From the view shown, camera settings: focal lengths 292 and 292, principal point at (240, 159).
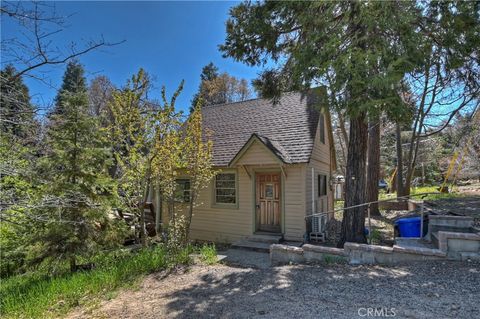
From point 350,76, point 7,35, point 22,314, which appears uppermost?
point 350,76

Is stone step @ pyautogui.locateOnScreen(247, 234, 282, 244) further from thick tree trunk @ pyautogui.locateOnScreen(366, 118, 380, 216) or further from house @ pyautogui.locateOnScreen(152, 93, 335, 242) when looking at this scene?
thick tree trunk @ pyautogui.locateOnScreen(366, 118, 380, 216)

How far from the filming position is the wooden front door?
1003 cm

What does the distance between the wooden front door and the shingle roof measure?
3.85ft

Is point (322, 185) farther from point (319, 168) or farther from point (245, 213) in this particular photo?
point (245, 213)

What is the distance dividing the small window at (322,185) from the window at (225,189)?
11.6 feet

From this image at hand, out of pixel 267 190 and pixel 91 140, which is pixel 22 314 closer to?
pixel 91 140

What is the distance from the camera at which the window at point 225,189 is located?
35.0ft

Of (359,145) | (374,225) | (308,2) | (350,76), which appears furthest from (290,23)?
(374,225)

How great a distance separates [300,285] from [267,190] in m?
5.51

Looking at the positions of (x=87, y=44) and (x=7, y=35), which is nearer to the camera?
(x=7, y=35)

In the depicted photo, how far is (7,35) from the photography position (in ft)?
11.6

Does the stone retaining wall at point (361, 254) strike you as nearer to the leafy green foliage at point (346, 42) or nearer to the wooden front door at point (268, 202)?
the leafy green foliage at point (346, 42)

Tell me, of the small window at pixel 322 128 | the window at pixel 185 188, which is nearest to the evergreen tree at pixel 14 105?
the window at pixel 185 188

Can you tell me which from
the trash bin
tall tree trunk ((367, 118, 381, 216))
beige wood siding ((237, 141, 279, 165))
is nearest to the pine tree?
beige wood siding ((237, 141, 279, 165))
